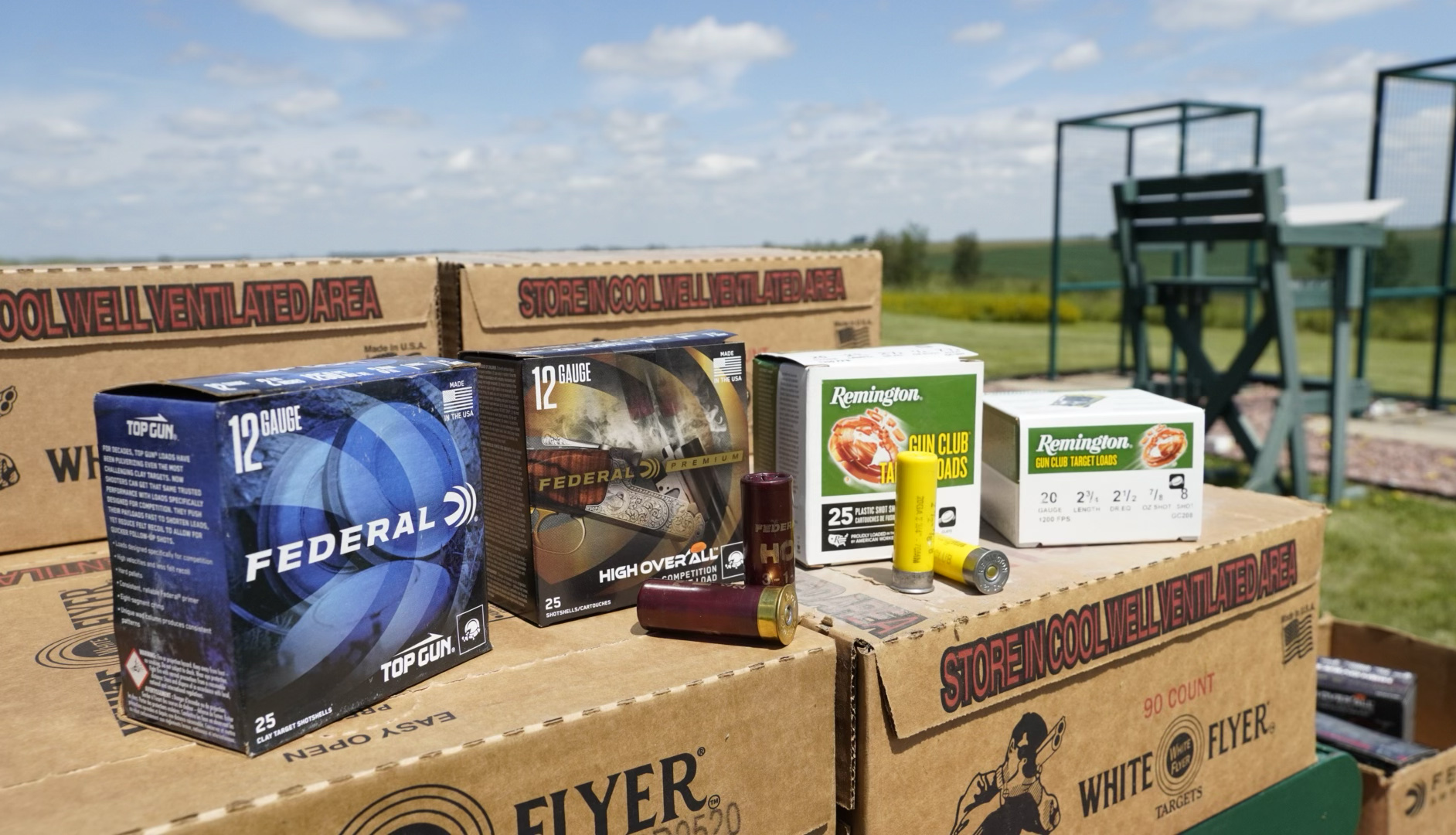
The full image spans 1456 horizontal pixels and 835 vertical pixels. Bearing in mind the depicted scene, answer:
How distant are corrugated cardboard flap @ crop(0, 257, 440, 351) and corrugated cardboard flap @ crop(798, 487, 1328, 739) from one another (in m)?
1.09

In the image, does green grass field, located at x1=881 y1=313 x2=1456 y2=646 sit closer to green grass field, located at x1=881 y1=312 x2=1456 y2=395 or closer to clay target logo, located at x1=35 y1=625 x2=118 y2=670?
clay target logo, located at x1=35 y1=625 x2=118 y2=670

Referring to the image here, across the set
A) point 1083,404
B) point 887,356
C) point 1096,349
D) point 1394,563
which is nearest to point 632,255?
point 887,356

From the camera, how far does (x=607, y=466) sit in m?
1.58

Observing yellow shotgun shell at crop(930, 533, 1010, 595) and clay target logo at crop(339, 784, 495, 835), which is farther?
yellow shotgun shell at crop(930, 533, 1010, 595)

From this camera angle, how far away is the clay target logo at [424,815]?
43.9 inches

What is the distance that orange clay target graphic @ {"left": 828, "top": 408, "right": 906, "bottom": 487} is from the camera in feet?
5.92

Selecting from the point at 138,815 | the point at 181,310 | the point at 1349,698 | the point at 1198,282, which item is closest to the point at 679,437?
the point at 138,815

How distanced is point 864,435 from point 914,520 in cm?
19

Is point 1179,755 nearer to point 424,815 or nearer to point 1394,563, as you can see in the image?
point 424,815

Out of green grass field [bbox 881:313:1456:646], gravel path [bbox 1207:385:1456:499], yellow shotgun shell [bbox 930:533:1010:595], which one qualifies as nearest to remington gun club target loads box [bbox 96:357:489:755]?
yellow shotgun shell [bbox 930:533:1010:595]

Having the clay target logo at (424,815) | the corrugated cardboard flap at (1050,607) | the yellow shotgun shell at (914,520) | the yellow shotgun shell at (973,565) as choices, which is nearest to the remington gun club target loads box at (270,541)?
the clay target logo at (424,815)

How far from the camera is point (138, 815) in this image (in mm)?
1019

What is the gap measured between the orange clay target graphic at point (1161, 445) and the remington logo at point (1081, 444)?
0.12ft

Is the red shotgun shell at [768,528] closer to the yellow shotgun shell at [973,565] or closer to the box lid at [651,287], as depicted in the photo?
the yellow shotgun shell at [973,565]
